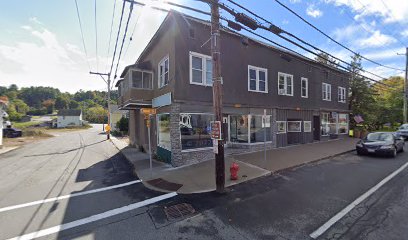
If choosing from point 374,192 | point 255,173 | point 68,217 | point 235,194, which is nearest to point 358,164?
point 374,192

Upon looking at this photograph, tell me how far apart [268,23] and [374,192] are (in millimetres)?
6617

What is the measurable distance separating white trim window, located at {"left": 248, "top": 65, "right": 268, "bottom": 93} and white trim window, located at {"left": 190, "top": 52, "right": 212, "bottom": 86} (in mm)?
3305

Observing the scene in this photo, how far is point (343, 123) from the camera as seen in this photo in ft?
69.4

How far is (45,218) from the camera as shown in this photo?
5.11 m

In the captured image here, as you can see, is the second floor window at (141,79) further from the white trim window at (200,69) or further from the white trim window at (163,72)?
the white trim window at (200,69)

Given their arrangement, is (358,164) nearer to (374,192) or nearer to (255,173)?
(374,192)

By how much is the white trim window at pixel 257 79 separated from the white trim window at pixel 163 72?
525 centimetres

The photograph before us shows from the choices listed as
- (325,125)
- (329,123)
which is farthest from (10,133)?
(329,123)

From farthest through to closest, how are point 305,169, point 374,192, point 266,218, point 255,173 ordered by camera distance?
point 305,169
point 255,173
point 374,192
point 266,218

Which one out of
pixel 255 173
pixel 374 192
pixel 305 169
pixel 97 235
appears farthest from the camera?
pixel 305 169

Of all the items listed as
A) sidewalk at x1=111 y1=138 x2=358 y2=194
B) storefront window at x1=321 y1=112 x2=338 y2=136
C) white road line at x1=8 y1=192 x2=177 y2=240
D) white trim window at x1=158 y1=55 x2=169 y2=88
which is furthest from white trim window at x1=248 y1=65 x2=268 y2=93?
white road line at x1=8 y1=192 x2=177 y2=240

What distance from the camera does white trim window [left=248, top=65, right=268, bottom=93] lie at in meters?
13.1

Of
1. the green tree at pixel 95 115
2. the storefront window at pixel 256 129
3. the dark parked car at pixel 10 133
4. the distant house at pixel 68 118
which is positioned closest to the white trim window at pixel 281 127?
the storefront window at pixel 256 129

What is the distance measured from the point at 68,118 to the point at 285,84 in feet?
249
